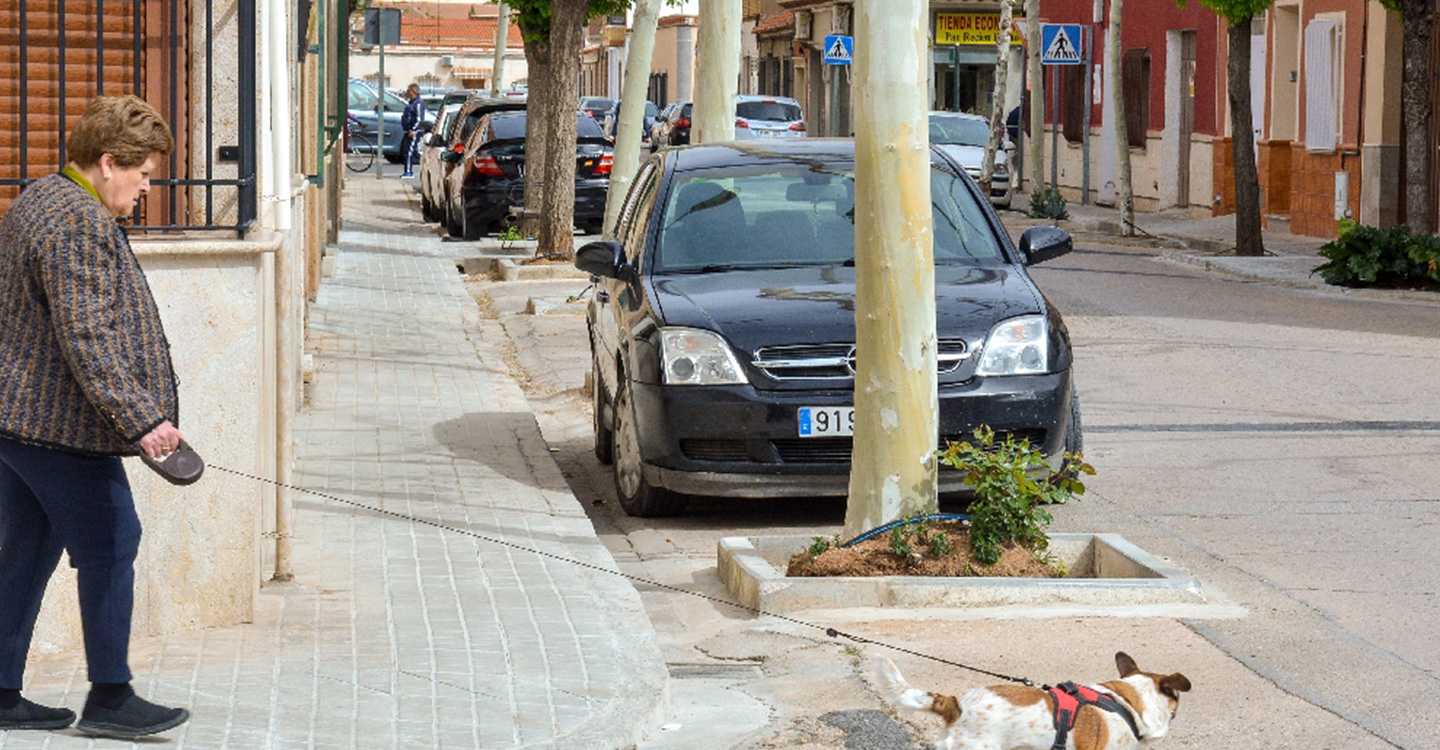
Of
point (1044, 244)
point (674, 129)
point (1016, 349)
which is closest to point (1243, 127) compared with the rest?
point (1044, 244)

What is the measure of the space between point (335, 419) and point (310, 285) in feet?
21.6

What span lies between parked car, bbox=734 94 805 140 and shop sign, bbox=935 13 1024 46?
8.44 metres

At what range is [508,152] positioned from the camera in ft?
89.4

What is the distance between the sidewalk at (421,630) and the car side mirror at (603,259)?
3.15 feet

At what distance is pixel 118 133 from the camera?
5.20 meters

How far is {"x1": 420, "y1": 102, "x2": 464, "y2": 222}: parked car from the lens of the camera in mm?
30625

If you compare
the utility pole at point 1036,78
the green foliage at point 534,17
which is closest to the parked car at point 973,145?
the utility pole at point 1036,78

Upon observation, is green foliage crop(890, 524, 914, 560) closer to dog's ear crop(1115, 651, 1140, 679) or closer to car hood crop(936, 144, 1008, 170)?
dog's ear crop(1115, 651, 1140, 679)

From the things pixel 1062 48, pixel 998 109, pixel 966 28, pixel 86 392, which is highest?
pixel 966 28

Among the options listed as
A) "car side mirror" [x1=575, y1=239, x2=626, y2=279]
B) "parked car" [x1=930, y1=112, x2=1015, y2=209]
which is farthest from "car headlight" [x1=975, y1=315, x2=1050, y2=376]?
"parked car" [x1=930, y1=112, x2=1015, y2=209]

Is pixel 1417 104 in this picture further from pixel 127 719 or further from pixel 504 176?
pixel 127 719

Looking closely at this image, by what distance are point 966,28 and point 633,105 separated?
3570cm

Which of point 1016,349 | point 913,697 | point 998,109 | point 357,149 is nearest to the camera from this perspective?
point 913,697

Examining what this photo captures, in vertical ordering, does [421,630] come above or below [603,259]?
below
